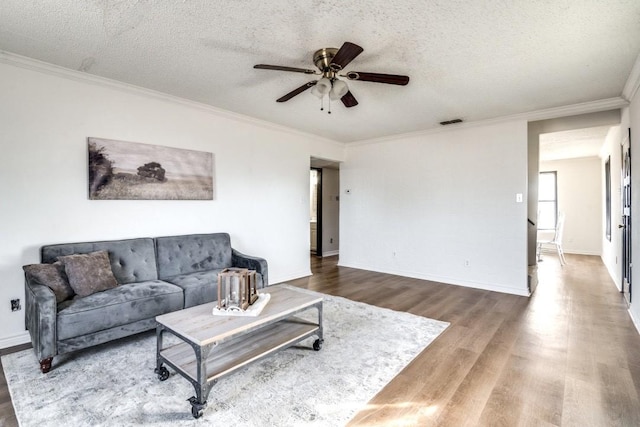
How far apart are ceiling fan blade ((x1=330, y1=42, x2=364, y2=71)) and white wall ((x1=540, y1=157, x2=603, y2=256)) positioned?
8161 millimetres

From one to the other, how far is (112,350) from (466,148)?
5027 millimetres

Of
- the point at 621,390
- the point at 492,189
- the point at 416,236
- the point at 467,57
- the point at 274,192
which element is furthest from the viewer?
the point at 416,236

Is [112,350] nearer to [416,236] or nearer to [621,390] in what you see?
[621,390]

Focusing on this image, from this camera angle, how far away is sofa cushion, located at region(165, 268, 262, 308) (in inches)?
118

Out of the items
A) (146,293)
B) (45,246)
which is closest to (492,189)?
(146,293)

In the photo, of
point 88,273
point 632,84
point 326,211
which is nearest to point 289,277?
A: point 326,211

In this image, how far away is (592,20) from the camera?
6.93ft

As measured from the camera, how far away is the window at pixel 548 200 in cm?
806

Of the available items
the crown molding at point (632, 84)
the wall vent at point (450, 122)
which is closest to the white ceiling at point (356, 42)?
the crown molding at point (632, 84)

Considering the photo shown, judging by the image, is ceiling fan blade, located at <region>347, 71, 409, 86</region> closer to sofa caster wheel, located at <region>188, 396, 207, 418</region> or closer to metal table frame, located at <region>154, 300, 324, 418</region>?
metal table frame, located at <region>154, 300, 324, 418</region>

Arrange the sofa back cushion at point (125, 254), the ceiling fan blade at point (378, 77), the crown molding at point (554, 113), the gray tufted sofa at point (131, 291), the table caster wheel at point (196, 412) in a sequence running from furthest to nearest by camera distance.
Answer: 1. the crown molding at point (554, 113)
2. the sofa back cushion at point (125, 254)
3. the ceiling fan blade at point (378, 77)
4. the gray tufted sofa at point (131, 291)
5. the table caster wheel at point (196, 412)

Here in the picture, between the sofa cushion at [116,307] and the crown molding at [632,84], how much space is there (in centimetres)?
463

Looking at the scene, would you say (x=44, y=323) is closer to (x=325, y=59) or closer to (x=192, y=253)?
(x=192, y=253)

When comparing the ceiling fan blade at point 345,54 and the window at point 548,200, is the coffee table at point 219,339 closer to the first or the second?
the ceiling fan blade at point 345,54
